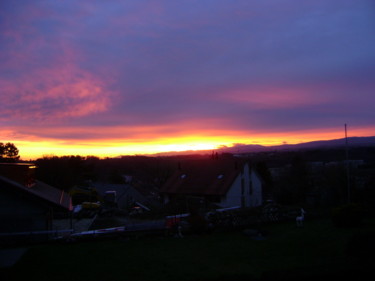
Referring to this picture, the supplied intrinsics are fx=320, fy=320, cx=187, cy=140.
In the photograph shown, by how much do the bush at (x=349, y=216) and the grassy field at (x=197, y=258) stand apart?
0.51 metres

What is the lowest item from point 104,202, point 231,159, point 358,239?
point 104,202

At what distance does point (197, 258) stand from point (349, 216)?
9022 mm

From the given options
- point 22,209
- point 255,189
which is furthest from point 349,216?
point 255,189

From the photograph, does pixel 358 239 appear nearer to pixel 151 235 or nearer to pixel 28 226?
pixel 151 235

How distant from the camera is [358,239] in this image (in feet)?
31.8

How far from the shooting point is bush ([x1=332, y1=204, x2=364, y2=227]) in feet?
52.5

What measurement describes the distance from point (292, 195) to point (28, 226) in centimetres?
2624

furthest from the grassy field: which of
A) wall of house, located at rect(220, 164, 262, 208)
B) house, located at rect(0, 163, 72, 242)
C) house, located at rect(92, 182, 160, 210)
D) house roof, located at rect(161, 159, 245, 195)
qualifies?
house, located at rect(92, 182, 160, 210)

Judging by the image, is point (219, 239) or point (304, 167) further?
point (304, 167)

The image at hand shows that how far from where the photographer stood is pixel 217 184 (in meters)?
33.2

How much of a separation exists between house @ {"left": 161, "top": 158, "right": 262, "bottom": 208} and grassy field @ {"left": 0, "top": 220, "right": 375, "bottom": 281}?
1563cm

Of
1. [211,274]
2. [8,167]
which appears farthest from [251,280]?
[8,167]

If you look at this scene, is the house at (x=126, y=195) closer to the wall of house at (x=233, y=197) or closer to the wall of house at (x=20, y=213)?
the wall of house at (x=233, y=197)

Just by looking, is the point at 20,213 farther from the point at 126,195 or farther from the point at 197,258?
the point at 126,195
